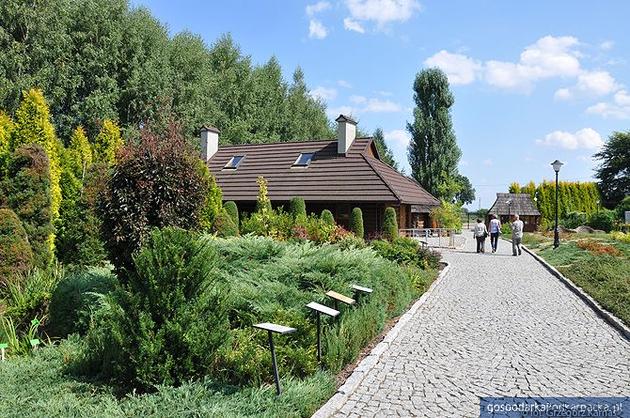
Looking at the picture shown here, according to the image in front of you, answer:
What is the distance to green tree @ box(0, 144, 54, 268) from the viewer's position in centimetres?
1084

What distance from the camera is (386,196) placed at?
21.6 meters

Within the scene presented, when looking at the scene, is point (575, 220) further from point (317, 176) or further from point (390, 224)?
point (390, 224)

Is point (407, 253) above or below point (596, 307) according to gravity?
above

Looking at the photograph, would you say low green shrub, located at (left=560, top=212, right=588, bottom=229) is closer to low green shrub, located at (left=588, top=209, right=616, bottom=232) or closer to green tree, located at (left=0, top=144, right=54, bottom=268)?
low green shrub, located at (left=588, top=209, right=616, bottom=232)

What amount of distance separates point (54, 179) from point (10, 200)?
3.71 meters

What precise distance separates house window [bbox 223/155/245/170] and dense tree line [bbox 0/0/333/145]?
367 cm

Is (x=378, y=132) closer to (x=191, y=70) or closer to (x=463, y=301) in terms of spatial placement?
(x=191, y=70)

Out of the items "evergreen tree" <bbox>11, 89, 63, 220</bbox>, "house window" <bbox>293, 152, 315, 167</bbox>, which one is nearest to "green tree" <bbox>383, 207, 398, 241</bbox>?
"house window" <bbox>293, 152, 315, 167</bbox>

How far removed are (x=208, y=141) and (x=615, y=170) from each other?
153 feet

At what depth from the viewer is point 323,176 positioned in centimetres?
2416

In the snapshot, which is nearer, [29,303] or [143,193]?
[143,193]

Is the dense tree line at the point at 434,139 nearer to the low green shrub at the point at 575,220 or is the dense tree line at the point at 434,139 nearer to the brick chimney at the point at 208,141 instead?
the low green shrub at the point at 575,220

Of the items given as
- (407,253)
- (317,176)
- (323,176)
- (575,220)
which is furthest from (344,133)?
(575,220)

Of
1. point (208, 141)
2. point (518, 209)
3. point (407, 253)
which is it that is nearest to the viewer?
point (407, 253)
